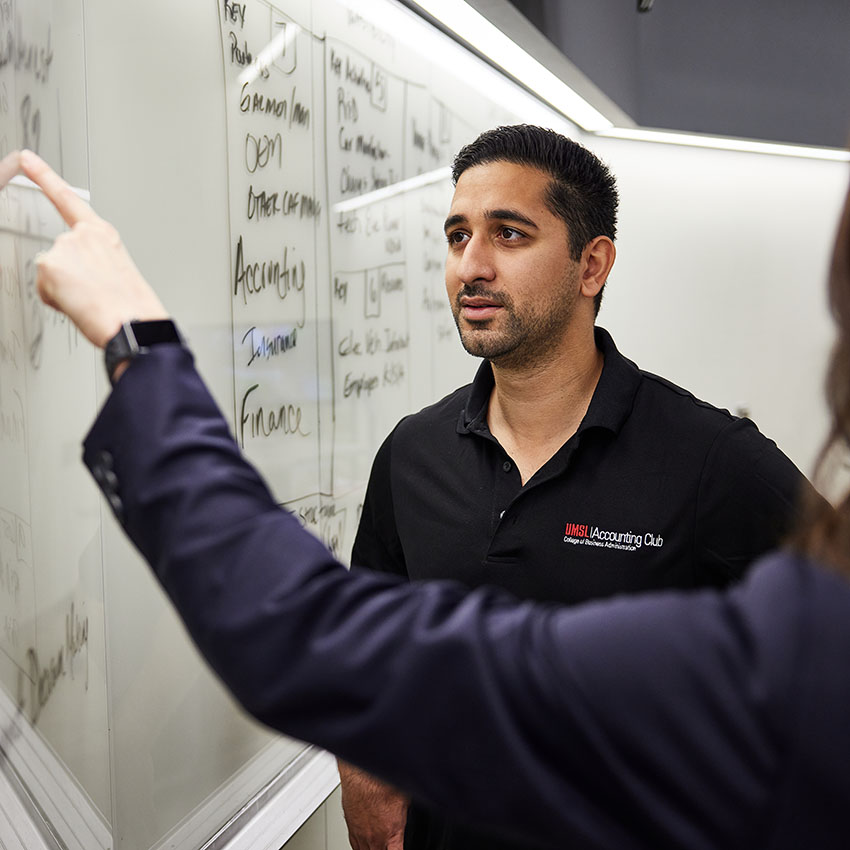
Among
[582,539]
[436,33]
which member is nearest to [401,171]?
[436,33]

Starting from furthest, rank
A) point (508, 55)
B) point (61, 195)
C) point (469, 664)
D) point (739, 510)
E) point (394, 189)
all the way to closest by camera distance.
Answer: point (508, 55), point (394, 189), point (739, 510), point (61, 195), point (469, 664)

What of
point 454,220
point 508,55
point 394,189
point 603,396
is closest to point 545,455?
point 603,396

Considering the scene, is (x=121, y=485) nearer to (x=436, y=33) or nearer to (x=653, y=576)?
(x=653, y=576)

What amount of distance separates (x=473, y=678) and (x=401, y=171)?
1.67 m

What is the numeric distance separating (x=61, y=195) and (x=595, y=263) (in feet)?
3.12

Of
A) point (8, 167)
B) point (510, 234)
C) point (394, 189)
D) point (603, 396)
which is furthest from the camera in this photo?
point (394, 189)

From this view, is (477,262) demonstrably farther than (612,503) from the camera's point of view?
Yes

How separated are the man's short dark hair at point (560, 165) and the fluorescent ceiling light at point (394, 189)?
36 centimetres

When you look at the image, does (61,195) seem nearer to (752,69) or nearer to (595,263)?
(595,263)

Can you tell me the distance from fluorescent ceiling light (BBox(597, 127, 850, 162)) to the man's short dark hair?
6.41 ft

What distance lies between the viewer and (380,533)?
4.43 feet

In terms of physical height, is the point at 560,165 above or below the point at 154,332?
above

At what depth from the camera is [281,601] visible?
18.7 inches

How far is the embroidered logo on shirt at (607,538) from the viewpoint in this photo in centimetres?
112
